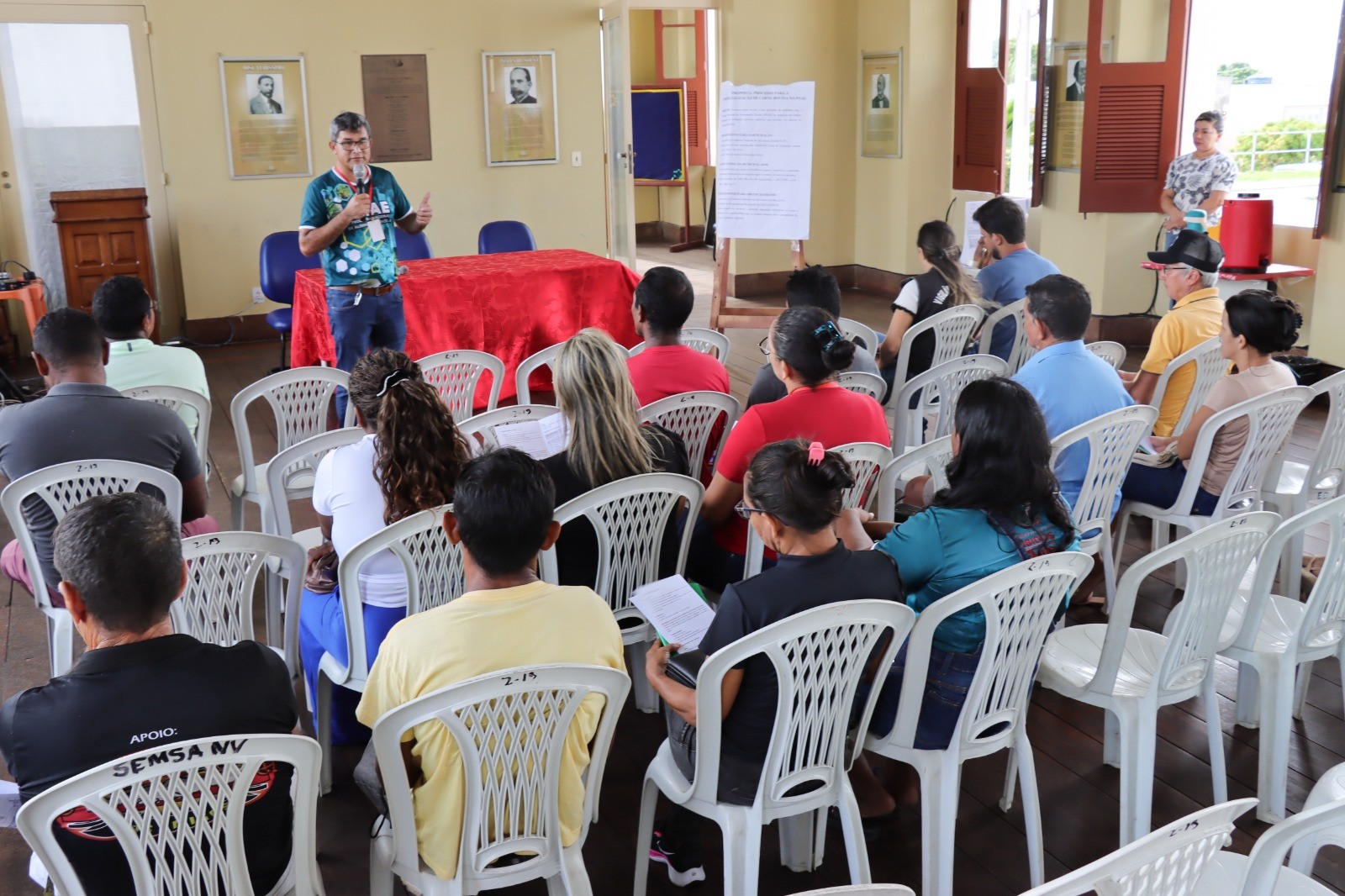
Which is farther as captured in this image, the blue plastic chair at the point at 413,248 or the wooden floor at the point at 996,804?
the blue plastic chair at the point at 413,248

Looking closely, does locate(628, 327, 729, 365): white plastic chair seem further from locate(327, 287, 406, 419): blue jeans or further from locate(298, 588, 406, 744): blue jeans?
locate(298, 588, 406, 744): blue jeans

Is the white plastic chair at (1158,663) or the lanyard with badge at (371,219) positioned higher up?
the lanyard with badge at (371,219)

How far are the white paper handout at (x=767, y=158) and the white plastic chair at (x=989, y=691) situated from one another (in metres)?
5.07

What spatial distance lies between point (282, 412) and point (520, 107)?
5.31 meters

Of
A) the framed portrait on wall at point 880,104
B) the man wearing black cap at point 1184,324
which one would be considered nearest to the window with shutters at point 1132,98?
the framed portrait on wall at point 880,104

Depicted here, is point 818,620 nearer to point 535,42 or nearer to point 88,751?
point 88,751

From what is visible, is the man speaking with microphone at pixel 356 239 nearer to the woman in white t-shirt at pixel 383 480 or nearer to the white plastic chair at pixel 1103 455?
the woman in white t-shirt at pixel 383 480

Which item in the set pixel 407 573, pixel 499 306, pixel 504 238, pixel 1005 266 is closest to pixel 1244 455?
pixel 1005 266

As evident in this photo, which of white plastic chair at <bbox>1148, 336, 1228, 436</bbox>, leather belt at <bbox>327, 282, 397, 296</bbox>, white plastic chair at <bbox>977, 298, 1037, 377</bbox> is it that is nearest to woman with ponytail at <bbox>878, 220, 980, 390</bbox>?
white plastic chair at <bbox>977, 298, 1037, 377</bbox>

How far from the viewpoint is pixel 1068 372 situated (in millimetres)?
3367

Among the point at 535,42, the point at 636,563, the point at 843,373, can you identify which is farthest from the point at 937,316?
the point at 535,42

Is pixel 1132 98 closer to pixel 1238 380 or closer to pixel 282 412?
pixel 1238 380

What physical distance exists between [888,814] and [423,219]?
12.1ft

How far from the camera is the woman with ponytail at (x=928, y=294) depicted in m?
4.75
